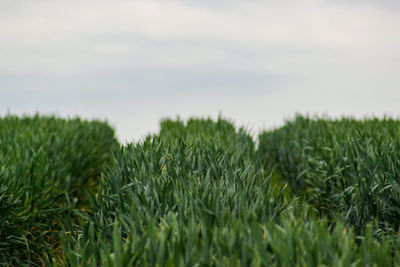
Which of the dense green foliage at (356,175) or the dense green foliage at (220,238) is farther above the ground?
the dense green foliage at (356,175)

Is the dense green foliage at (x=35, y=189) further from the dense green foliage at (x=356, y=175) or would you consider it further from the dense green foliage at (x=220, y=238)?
the dense green foliage at (x=356, y=175)

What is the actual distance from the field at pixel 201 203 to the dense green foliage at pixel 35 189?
0.02 meters

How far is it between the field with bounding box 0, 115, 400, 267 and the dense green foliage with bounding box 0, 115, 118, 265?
0.06 feet

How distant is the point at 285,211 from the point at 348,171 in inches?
93.6

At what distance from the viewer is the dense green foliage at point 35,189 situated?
14.0 feet

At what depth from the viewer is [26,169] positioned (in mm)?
4816

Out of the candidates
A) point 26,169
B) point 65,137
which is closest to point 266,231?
point 26,169

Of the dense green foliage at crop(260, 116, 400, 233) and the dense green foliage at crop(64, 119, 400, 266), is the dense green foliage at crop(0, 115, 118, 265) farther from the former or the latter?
the dense green foliage at crop(260, 116, 400, 233)

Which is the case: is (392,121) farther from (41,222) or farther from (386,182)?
(41,222)

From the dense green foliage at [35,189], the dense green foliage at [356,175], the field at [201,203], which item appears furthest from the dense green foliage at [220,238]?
the dense green foliage at [35,189]

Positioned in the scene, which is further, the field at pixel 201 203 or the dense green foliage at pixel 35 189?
the dense green foliage at pixel 35 189

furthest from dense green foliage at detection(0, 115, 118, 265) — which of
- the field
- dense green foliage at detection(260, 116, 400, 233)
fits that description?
dense green foliage at detection(260, 116, 400, 233)

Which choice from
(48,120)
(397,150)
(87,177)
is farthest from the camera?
(48,120)

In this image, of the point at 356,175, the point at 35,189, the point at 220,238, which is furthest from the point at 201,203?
the point at 35,189
